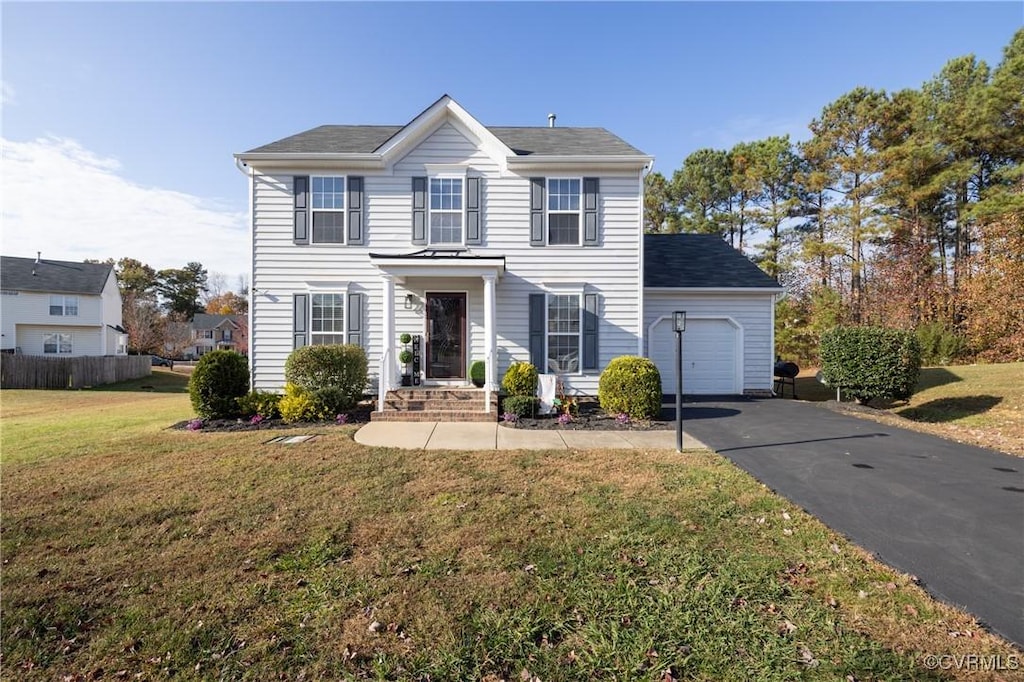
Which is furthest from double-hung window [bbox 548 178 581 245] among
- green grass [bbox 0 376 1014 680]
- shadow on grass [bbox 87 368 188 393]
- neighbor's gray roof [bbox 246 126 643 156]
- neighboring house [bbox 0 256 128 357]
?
neighboring house [bbox 0 256 128 357]

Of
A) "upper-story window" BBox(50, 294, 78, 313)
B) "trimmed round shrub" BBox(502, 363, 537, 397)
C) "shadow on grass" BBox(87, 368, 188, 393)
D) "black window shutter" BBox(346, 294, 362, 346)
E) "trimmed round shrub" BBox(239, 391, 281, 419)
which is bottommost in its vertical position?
"shadow on grass" BBox(87, 368, 188, 393)

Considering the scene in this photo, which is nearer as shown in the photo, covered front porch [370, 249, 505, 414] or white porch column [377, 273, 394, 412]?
white porch column [377, 273, 394, 412]

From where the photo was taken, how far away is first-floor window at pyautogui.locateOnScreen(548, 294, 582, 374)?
10.2 meters

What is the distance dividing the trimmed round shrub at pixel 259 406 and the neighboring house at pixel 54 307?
29.4 meters

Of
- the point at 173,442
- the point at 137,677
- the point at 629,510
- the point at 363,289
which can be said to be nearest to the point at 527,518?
the point at 629,510

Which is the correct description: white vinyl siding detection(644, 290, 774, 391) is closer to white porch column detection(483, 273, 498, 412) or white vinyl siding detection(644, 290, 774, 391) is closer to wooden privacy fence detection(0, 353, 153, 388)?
white porch column detection(483, 273, 498, 412)

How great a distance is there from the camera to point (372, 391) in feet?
32.6

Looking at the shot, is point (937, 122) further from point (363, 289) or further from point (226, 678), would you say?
point (226, 678)

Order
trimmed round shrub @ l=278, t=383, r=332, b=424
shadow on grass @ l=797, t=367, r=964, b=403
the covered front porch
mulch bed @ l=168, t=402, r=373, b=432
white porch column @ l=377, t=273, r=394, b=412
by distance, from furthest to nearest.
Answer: shadow on grass @ l=797, t=367, r=964, b=403 → the covered front porch → white porch column @ l=377, t=273, r=394, b=412 → trimmed round shrub @ l=278, t=383, r=332, b=424 → mulch bed @ l=168, t=402, r=373, b=432

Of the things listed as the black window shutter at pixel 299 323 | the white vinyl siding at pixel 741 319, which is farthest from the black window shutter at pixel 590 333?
the black window shutter at pixel 299 323

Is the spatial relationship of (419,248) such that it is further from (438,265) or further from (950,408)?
(950,408)

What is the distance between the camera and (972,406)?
9.09 metres

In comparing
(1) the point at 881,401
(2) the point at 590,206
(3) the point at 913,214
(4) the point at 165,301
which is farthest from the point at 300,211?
(4) the point at 165,301

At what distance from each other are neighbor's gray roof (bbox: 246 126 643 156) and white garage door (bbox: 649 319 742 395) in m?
5.03
